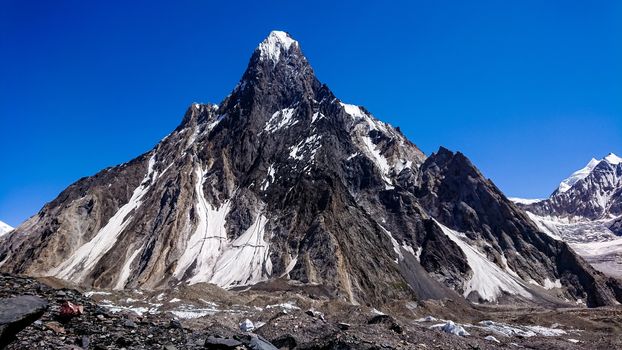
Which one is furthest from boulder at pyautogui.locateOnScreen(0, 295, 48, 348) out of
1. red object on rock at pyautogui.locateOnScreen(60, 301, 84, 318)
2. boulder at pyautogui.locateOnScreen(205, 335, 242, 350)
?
boulder at pyautogui.locateOnScreen(205, 335, 242, 350)

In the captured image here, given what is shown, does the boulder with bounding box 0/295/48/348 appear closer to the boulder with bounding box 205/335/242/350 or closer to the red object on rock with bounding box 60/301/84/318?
the red object on rock with bounding box 60/301/84/318

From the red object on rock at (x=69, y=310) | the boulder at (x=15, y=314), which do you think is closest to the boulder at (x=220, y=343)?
the red object on rock at (x=69, y=310)

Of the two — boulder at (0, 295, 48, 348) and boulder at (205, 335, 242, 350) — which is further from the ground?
boulder at (0, 295, 48, 348)

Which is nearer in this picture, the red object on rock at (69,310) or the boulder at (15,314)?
the boulder at (15,314)

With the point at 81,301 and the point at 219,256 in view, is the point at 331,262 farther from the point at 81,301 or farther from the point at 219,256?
the point at 81,301

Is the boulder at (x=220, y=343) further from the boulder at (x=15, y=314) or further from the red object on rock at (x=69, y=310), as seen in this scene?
the boulder at (x=15, y=314)

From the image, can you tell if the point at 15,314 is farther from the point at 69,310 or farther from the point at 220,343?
the point at 220,343

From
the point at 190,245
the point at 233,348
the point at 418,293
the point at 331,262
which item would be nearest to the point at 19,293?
the point at 233,348
